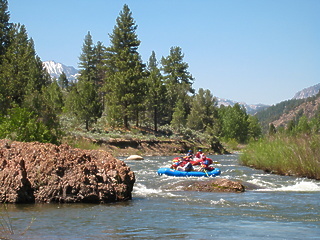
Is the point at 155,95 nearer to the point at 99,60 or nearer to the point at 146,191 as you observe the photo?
the point at 99,60

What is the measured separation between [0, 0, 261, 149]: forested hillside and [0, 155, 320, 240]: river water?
34.1 ft

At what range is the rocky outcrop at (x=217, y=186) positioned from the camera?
1432 cm

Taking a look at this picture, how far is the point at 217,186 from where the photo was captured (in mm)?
14531

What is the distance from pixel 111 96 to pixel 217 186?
36.3 m

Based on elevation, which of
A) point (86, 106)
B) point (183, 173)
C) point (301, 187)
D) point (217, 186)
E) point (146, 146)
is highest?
point (86, 106)

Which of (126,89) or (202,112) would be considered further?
(202,112)

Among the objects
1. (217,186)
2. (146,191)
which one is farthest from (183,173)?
(146,191)

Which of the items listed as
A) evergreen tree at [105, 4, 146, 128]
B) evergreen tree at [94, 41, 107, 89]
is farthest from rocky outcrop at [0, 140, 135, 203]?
evergreen tree at [94, 41, 107, 89]

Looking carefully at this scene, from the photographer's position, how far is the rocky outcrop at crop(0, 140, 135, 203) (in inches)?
408

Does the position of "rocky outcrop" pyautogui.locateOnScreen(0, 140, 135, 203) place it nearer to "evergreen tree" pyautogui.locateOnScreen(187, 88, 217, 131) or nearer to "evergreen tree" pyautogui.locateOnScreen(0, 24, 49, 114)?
"evergreen tree" pyautogui.locateOnScreen(0, 24, 49, 114)

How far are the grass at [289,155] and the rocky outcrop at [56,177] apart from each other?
9860 mm

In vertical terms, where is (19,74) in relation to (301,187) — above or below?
above

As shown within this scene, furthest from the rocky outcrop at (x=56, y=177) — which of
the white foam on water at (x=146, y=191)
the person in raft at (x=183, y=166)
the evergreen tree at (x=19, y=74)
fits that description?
the evergreen tree at (x=19, y=74)

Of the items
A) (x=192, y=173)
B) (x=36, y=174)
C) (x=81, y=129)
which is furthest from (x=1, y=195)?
(x=81, y=129)
